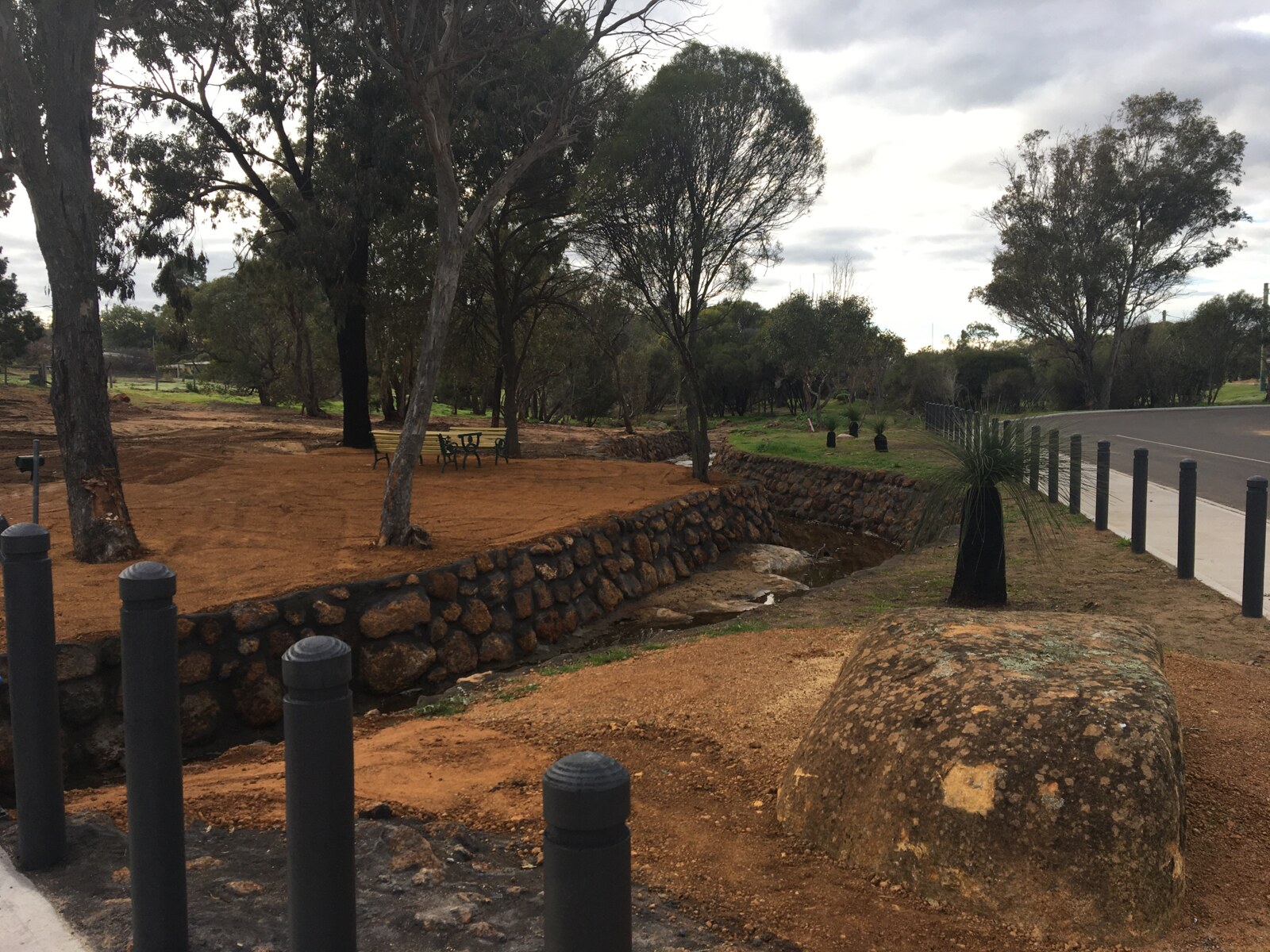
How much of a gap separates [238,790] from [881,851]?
9.57ft

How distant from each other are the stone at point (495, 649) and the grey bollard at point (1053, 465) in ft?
17.8

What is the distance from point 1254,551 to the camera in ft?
24.1

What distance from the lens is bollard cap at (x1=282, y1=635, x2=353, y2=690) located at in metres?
2.08

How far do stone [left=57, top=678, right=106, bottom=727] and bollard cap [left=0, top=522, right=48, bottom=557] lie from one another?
3.75m

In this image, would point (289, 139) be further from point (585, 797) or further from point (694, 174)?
point (585, 797)

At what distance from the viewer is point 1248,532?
291 inches

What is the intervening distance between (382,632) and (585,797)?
725 centimetres

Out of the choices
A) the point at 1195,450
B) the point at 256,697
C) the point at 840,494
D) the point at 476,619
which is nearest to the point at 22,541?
the point at 256,697

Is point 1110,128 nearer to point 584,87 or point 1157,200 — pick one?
point 1157,200

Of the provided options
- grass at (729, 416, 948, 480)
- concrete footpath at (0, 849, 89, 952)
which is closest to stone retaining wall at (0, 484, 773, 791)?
concrete footpath at (0, 849, 89, 952)

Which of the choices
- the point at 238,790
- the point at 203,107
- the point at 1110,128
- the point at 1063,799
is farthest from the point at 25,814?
the point at 1110,128

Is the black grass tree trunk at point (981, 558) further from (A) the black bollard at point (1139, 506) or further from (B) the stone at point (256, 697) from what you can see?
(B) the stone at point (256, 697)

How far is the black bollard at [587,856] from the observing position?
5.45ft

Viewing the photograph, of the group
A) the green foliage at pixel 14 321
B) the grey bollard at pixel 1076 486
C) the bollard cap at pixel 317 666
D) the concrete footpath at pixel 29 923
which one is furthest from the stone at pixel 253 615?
the green foliage at pixel 14 321
